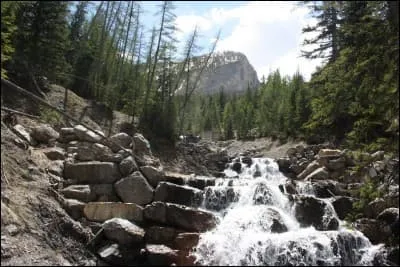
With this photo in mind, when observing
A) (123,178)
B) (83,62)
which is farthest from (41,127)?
(83,62)

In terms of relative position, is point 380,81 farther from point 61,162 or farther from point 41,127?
point 41,127

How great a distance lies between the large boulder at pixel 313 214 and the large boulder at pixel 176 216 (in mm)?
4301

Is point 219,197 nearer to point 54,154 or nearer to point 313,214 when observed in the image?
point 313,214

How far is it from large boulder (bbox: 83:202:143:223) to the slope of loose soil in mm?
1761

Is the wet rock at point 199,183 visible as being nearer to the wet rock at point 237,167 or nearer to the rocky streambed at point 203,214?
the rocky streambed at point 203,214

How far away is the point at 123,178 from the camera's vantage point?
1528cm

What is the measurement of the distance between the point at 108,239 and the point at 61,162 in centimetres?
430

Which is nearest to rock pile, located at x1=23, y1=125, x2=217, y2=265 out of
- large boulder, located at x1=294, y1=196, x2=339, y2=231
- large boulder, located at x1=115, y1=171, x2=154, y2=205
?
large boulder, located at x1=115, y1=171, x2=154, y2=205

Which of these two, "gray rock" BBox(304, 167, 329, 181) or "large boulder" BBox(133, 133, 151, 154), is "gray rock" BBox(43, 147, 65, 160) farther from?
"gray rock" BBox(304, 167, 329, 181)

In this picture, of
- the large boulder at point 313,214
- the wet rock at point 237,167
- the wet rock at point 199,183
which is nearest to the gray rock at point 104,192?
the wet rock at point 199,183

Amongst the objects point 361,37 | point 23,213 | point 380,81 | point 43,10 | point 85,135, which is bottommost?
point 23,213

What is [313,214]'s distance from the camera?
15.8 meters

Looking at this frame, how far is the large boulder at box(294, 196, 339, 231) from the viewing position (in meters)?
15.3

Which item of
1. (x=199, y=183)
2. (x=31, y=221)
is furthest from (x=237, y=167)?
(x=31, y=221)
